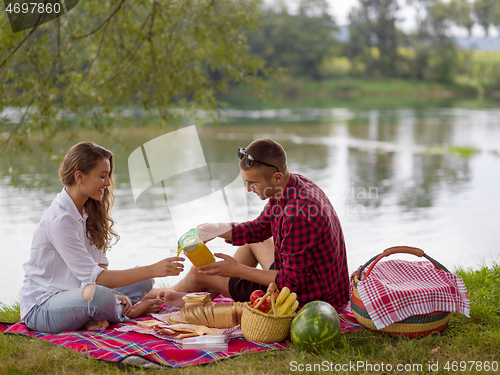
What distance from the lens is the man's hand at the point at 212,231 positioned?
357cm

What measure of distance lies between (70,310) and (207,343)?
94cm

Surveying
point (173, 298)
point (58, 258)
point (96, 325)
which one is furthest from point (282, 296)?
point (58, 258)

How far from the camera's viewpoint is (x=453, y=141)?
1797cm

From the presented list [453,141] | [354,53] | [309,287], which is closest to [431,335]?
[309,287]

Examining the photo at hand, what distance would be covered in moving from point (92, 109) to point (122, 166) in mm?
6798

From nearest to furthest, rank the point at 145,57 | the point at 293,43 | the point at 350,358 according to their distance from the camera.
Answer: the point at 350,358
the point at 145,57
the point at 293,43

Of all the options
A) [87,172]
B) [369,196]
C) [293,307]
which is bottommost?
[369,196]

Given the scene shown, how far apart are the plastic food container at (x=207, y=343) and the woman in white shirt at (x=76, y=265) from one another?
1.49 ft

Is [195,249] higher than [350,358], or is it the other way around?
[195,249]

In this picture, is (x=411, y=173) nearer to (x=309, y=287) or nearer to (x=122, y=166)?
(x=122, y=166)

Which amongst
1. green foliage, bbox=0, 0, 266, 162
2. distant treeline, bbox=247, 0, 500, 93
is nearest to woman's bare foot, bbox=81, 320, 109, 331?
green foliage, bbox=0, 0, 266, 162

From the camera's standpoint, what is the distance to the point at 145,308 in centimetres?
376

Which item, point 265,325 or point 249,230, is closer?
point 265,325

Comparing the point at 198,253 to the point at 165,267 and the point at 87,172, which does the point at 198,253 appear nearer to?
the point at 165,267
